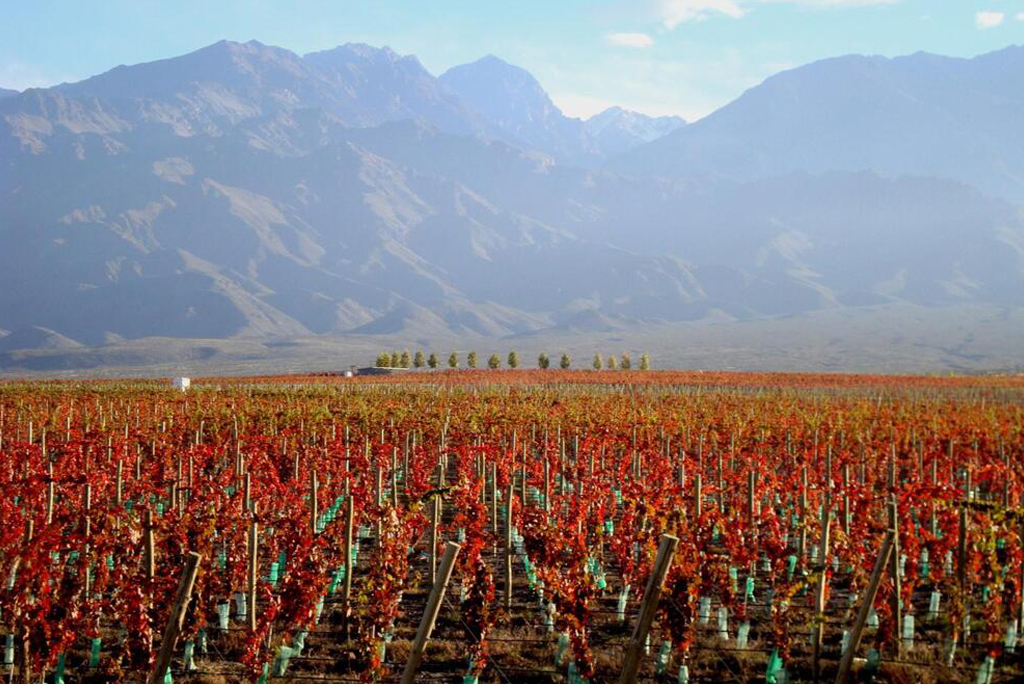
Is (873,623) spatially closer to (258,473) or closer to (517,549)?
(517,549)

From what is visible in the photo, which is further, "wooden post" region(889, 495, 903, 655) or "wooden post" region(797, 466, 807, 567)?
"wooden post" region(797, 466, 807, 567)

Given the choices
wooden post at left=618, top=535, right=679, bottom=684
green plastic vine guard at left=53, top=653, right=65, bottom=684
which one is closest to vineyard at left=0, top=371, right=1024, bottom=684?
wooden post at left=618, top=535, right=679, bottom=684

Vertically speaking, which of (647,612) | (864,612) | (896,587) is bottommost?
(896,587)

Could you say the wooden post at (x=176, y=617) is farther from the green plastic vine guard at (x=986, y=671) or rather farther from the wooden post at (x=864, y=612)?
the green plastic vine guard at (x=986, y=671)

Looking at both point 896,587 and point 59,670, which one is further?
point 896,587

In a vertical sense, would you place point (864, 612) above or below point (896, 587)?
above

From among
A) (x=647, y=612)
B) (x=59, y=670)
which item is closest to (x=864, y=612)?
(x=647, y=612)

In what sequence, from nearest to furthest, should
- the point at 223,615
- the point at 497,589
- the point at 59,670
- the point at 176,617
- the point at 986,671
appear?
the point at 176,617
the point at 59,670
the point at 986,671
the point at 223,615
the point at 497,589

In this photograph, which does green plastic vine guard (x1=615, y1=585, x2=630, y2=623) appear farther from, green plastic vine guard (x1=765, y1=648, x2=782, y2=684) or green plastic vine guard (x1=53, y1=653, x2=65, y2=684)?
green plastic vine guard (x1=53, y1=653, x2=65, y2=684)

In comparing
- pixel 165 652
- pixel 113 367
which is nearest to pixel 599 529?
pixel 165 652

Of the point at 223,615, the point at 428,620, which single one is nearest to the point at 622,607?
the point at 223,615

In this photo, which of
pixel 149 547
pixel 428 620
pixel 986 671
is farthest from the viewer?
pixel 149 547

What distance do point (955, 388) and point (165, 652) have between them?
57254 millimetres

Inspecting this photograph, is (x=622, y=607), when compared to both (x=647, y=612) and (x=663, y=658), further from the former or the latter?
(x=647, y=612)
